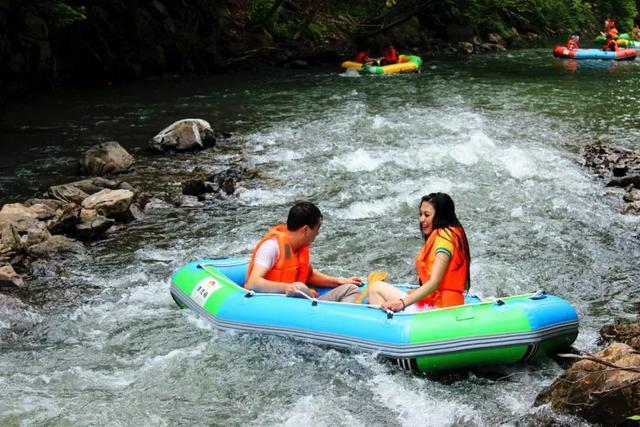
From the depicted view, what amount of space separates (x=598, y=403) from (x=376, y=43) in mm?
20407

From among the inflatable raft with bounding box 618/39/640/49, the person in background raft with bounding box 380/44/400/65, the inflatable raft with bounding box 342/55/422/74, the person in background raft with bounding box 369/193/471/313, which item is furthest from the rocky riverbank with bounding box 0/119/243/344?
the inflatable raft with bounding box 618/39/640/49

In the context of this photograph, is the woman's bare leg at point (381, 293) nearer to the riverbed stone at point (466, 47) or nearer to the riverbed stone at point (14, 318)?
the riverbed stone at point (14, 318)

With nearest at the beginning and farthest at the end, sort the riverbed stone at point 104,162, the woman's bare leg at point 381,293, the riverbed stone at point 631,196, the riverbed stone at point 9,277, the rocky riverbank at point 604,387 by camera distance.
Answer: the rocky riverbank at point 604,387
the woman's bare leg at point 381,293
the riverbed stone at point 9,277
the riverbed stone at point 631,196
the riverbed stone at point 104,162

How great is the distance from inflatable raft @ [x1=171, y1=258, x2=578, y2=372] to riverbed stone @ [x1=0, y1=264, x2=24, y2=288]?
7.43 feet

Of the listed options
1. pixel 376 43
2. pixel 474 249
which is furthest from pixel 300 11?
pixel 474 249

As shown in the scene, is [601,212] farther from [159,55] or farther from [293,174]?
[159,55]

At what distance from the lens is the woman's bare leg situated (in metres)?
4.88

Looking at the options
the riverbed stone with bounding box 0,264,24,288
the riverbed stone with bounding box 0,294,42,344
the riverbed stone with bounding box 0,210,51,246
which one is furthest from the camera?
the riverbed stone with bounding box 0,210,51,246

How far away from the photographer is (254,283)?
5.21 metres

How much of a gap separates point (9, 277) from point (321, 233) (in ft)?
10.2

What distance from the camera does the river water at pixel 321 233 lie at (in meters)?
4.42

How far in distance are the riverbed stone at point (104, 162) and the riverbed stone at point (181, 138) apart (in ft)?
2.99

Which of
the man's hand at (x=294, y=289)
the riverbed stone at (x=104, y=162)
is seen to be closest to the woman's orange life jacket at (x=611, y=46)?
the riverbed stone at (x=104, y=162)

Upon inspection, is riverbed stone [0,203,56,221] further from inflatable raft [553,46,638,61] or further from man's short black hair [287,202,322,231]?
inflatable raft [553,46,638,61]
